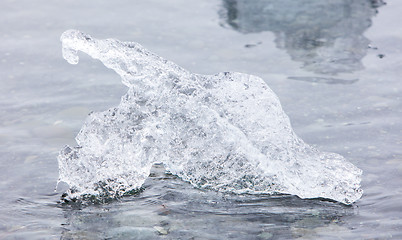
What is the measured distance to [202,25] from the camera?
24.9 feet

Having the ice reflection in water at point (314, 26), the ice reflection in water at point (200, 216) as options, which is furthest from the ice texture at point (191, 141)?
the ice reflection in water at point (314, 26)

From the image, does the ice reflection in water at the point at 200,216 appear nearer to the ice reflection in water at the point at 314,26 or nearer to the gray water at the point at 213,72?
the gray water at the point at 213,72

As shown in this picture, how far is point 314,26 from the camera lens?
7.60 metres

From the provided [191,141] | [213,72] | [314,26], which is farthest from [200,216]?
[314,26]

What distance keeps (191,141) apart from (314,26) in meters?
3.57

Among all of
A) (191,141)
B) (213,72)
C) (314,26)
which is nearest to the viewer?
(191,141)

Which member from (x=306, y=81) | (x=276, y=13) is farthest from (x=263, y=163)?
(x=276, y=13)

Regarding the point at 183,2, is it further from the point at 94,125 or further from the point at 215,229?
the point at 215,229

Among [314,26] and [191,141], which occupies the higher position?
[314,26]

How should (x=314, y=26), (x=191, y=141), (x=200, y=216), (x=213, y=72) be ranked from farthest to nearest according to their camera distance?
(x=314, y=26), (x=213, y=72), (x=191, y=141), (x=200, y=216)

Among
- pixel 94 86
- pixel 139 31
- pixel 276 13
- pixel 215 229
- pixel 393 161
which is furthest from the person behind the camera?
pixel 276 13

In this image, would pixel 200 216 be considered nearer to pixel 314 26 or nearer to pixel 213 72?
pixel 213 72

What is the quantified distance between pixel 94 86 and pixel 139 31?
148 centimetres

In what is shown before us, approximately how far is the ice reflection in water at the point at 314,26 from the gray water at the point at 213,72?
2cm
